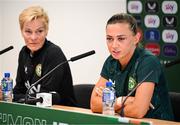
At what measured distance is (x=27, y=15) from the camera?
3.06 m

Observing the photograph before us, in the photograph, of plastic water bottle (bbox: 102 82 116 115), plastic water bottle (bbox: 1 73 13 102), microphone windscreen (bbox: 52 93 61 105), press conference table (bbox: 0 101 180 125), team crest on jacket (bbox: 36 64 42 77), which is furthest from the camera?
team crest on jacket (bbox: 36 64 42 77)

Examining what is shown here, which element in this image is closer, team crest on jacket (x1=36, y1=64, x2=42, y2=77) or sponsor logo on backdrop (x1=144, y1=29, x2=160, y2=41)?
team crest on jacket (x1=36, y1=64, x2=42, y2=77)

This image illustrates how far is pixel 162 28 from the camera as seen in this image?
4.25 meters

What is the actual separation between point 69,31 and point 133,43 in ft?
7.01

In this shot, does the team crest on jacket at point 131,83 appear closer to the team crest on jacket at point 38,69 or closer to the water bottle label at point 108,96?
the water bottle label at point 108,96

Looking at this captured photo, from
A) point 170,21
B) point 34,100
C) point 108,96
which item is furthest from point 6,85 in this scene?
point 170,21

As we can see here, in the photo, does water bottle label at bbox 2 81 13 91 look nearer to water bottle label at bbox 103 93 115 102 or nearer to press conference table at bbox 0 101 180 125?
press conference table at bbox 0 101 180 125

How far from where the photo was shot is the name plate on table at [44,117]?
1770 millimetres

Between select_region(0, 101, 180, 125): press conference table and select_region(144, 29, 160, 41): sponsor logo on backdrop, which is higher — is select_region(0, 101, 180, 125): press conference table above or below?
below

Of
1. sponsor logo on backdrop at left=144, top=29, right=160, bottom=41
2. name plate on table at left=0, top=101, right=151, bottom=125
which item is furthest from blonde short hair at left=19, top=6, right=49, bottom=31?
sponsor logo on backdrop at left=144, top=29, right=160, bottom=41

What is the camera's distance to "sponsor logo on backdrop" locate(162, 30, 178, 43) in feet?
13.8

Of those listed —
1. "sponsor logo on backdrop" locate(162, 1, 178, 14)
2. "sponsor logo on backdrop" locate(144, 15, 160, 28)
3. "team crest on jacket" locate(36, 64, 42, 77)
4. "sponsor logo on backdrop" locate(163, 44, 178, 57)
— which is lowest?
"team crest on jacket" locate(36, 64, 42, 77)

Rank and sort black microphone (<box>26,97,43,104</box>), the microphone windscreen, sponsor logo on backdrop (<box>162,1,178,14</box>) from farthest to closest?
sponsor logo on backdrop (<box>162,1,178,14</box>), the microphone windscreen, black microphone (<box>26,97,43,104</box>)

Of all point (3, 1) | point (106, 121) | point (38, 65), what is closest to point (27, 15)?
point (38, 65)
